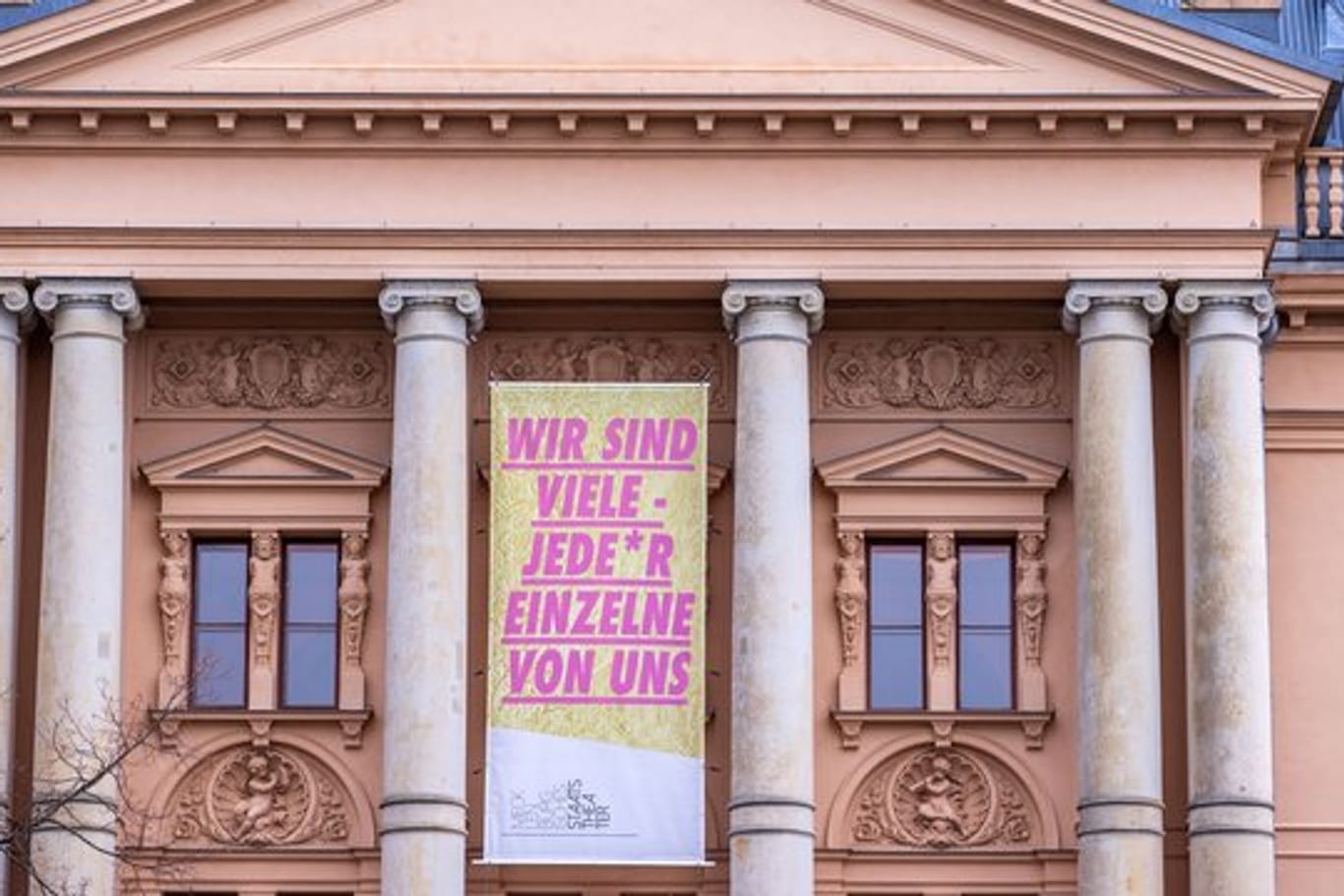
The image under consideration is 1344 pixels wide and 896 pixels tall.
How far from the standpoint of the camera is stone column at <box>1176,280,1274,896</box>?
125ft

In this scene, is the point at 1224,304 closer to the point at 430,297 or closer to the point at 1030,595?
the point at 1030,595

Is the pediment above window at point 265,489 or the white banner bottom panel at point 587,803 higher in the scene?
the pediment above window at point 265,489

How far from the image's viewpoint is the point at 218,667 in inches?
1585

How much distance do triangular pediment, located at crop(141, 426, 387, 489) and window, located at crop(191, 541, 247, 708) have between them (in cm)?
69

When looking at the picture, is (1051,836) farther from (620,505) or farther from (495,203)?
(495,203)

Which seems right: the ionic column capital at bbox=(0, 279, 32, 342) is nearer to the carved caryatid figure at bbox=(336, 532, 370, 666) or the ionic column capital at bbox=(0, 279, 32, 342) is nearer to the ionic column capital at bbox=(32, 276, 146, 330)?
the ionic column capital at bbox=(32, 276, 146, 330)

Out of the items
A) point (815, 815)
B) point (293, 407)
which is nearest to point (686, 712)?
point (815, 815)

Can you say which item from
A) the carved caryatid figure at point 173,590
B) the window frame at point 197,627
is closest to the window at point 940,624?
the window frame at point 197,627

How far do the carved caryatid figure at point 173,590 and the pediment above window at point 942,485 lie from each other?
20.5 feet

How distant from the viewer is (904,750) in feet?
131

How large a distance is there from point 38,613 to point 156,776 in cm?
194

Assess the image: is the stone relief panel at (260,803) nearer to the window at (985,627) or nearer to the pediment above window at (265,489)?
the pediment above window at (265,489)

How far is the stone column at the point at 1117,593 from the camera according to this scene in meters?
38.1

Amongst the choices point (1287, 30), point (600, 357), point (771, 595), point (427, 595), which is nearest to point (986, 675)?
point (771, 595)
